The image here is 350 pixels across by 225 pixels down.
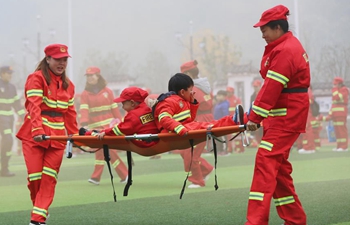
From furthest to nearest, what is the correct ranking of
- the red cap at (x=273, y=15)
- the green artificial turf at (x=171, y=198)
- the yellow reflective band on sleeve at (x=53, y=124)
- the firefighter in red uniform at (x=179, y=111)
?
the green artificial turf at (x=171, y=198)
the yellow reflective band on sleeve at (x=53, y=124)
the firefighter in red uniform at (x=179, y=111)
the red cap at (x=273, y=15)

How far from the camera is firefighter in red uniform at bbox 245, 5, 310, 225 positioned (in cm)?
528

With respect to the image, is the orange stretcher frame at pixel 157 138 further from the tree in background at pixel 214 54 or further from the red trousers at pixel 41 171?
the tree in background at pixel 214 54

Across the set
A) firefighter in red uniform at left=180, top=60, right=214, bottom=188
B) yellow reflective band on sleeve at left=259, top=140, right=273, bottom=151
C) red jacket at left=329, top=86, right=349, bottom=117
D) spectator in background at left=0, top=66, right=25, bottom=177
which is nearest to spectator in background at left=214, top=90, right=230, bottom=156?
red jacket at left=329, top=86, right=349, bottom=117

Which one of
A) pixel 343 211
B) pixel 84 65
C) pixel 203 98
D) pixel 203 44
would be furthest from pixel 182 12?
pixel 343 211

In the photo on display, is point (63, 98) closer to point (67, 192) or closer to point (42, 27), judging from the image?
point (67, 192)

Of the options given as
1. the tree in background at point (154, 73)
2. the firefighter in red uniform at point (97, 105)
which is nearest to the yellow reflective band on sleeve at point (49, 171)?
the firefighter in red uniform at point (97, 105)

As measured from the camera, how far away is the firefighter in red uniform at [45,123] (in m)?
5.88

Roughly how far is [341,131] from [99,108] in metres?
7.14

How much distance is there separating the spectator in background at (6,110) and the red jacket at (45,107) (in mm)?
6390

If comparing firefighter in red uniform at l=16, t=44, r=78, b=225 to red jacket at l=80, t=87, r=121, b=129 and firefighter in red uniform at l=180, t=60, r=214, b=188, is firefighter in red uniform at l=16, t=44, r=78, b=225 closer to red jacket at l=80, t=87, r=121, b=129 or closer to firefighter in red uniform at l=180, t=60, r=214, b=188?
firefighter in red uniform at l=180, t=60, r=214, b=188

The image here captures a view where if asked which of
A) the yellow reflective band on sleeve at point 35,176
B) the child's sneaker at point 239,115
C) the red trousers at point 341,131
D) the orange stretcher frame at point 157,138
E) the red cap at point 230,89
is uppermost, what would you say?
the child's sneaker at point 239,115

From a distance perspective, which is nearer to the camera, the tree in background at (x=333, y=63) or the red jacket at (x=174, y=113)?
the red jacket at (x=174, y=113)

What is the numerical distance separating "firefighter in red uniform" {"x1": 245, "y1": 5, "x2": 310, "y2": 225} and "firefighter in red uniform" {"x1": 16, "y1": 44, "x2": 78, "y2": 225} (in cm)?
172

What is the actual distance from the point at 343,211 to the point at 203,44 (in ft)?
31.2
